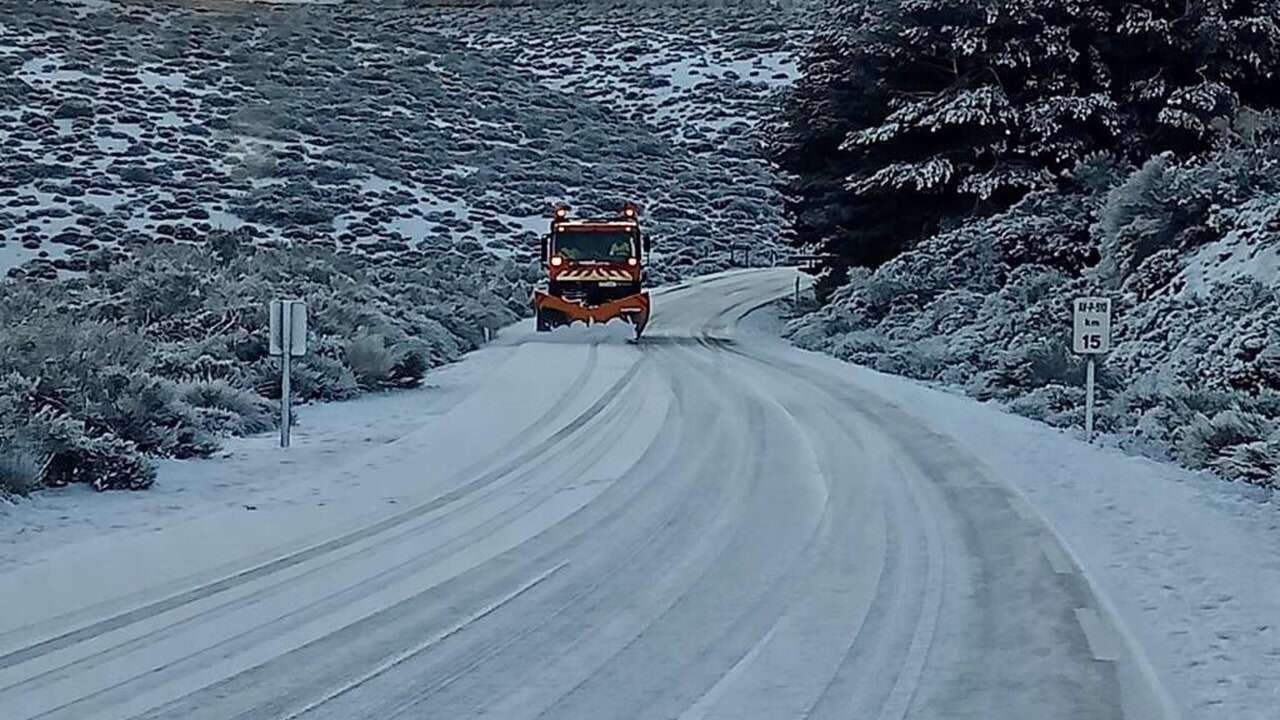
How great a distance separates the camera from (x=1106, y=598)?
8133mm

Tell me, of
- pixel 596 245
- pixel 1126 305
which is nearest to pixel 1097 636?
pixel 1126 305

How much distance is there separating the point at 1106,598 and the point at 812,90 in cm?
2764

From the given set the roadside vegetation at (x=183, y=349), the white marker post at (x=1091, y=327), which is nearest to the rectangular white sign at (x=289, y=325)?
the roadside vegetation at (x=183, y=349)

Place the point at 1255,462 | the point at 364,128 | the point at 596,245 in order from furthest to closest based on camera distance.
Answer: the point at 364,128
the point at 596,245
the point at 1255,462

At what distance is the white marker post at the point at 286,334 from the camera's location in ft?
44.2

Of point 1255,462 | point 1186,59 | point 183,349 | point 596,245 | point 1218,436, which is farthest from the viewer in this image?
point 596,245

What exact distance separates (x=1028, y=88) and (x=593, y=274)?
9.91 metres

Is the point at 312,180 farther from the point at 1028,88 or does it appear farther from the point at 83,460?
the point at 83,460

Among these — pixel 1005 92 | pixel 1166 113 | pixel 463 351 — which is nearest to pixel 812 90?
pixel 1005 92

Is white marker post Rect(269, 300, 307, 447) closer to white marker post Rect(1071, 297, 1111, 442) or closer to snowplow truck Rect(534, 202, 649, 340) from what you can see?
white marker post Rect(1071, 297, 1111, 442)

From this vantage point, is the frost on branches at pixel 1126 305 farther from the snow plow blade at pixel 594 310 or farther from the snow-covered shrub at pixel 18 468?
the snow-covered shrub at pixel 18 468

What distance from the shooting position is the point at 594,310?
29719 millimetres

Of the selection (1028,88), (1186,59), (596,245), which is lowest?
(596,245)

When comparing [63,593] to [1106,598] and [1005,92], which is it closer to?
[1106,598]
